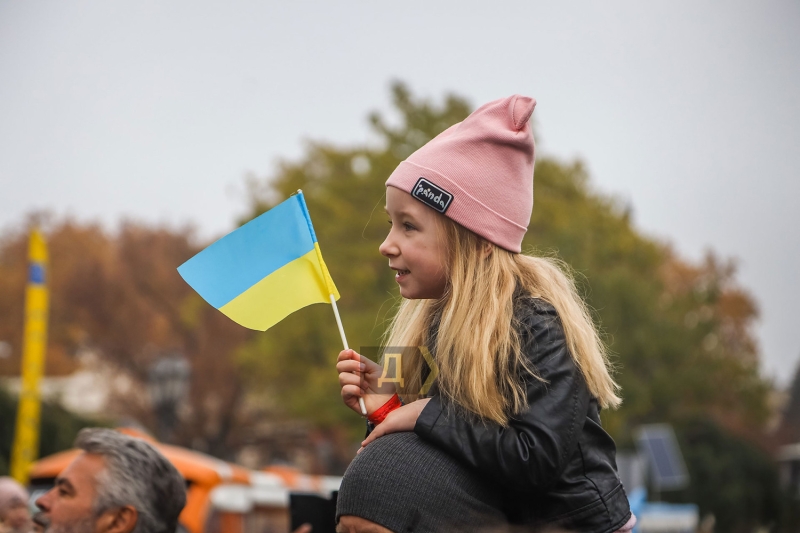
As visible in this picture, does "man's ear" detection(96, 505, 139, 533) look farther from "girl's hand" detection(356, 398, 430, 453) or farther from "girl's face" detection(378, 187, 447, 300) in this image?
"girl's face" detection(378, 187, 447, 300)

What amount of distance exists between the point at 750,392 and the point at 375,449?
84.4 feet

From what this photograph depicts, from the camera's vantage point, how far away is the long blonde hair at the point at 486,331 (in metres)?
2.31

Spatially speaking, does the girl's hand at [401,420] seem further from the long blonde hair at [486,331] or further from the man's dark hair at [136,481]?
the man's dark hair at [136,481]

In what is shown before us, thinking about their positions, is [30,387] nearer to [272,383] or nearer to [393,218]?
[393,218]

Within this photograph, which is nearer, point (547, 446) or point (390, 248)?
point (547, 446)

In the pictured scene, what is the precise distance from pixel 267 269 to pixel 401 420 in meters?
0.77

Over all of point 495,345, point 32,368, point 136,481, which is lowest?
point 32,368

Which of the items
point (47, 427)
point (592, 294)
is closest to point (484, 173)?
point (592, 294)

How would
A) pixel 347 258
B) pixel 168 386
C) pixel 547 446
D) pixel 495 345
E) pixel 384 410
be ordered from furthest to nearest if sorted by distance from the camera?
1. pixel 347 258
2. pixel 168 386
3. pixel 384 410
4. pixel 495 345
5. pixel 547 446

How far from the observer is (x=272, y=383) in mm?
34062

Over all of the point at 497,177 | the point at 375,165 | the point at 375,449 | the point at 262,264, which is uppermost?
the point at 375,165

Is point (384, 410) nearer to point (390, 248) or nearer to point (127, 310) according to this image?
point (390, 248)

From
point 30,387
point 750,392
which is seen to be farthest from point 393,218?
point 750,392

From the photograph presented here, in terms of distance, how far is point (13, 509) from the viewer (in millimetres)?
6723
